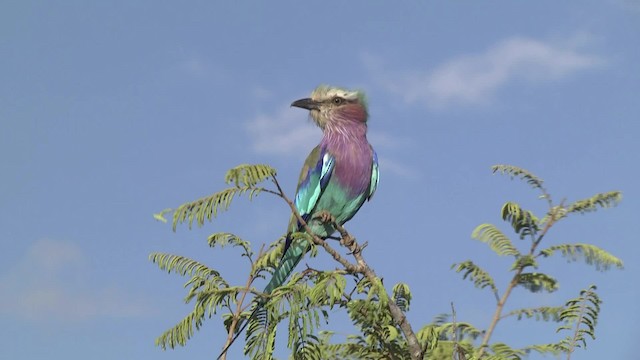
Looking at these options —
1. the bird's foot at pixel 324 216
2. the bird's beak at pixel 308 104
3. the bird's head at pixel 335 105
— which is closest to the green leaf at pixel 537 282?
the bird's foot at pixel 324 216

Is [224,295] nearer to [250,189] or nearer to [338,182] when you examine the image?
[250,189]

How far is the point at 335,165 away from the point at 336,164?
0.05 ft

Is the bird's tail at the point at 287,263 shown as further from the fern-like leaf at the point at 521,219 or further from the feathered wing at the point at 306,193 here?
the fern-like leaf at the point at 521,219

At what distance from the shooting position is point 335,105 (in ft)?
29.9

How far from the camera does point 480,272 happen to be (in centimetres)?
675

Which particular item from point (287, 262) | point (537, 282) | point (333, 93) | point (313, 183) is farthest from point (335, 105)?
point (537, 282)

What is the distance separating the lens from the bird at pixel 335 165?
28.1 ft

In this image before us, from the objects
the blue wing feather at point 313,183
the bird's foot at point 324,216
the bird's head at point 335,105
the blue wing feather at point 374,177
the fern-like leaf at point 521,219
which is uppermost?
the bird's head at point 335,105

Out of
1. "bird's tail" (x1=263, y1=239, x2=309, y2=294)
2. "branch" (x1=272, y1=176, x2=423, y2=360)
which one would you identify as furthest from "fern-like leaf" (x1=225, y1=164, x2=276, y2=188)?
"bird's tail" (x1=263, y1=239, x2=309, y2=294)

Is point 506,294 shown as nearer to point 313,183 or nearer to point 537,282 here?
point 537,282

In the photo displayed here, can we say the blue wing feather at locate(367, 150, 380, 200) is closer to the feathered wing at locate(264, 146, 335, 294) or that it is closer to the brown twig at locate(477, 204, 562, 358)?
the feathered wing at locate(264, 146, 335, 294)

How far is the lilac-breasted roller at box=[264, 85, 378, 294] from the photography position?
28.2 ft

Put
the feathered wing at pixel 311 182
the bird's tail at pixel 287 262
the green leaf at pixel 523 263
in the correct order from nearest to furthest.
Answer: the green leaf at pixel 523 263
the bird's tail at pixel 287 262
the feathered wing at pixel 311 182

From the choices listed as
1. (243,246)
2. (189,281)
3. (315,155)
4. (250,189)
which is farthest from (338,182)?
(250,189)
